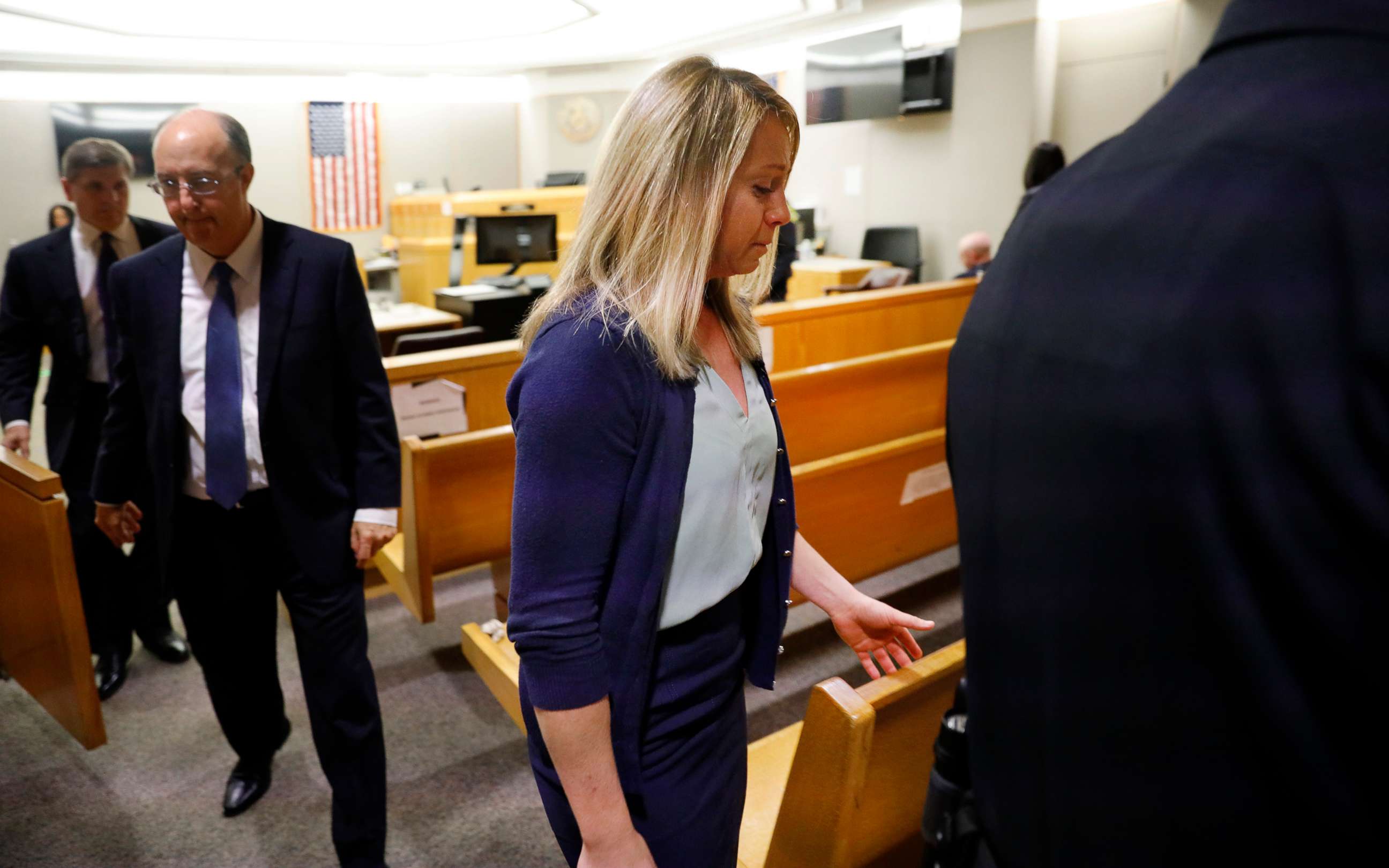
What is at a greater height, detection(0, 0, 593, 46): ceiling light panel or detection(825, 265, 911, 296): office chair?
detection(0, 0, 593, 46): ceiling light panel

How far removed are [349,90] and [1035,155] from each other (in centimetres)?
844

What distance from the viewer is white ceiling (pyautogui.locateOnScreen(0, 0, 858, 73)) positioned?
7723 millimetres

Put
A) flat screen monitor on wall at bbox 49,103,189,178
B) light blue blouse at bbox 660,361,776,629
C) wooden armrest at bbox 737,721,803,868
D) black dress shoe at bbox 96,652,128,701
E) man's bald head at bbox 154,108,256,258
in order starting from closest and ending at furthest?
1. light blue blouse at bbox 660,361,776,629
2. wooden armrest at bbox 737,721,803,868
3. man's bald head at bbox 154,108,256,258
4. black dress shoe at bbox 96,652,128,701
5. flat screen monitor on wall at bbox 49,103,189,178

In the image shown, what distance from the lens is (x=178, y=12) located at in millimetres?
7691

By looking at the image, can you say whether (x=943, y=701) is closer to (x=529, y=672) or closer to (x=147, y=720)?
(x=529, y=672)

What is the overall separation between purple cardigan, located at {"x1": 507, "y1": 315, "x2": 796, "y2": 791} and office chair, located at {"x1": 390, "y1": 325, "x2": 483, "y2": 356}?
9.54 ft

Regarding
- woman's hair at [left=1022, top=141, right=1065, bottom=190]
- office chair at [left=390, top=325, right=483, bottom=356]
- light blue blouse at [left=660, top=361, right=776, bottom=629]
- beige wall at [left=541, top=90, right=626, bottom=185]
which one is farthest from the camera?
beige wall at [left=541, top=90, right=626, bottom=185]

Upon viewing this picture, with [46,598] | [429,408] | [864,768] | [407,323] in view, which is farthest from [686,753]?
[407,323]

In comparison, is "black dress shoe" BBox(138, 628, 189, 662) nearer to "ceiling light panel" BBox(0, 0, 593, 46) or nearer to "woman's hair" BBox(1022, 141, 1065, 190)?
"woman's hair" BBox(1022, 141, 1065, 190)

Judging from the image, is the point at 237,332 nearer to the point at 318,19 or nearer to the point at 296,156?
the point at 318,19

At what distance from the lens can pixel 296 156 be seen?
9898mm

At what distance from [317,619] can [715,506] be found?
1198mm

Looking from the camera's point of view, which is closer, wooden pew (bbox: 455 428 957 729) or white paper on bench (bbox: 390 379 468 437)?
wooden pew (bbox: 455 428 957 729)

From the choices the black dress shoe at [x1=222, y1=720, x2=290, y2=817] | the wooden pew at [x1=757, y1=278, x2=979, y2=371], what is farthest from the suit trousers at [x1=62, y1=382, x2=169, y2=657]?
the wooden pew at [x1=757, y1=278, x2=979, y2=371]
